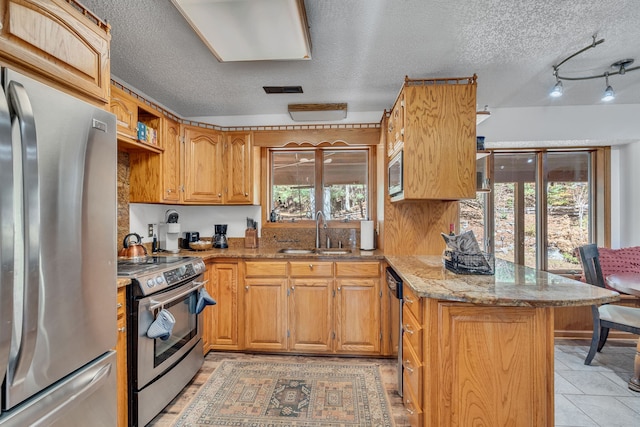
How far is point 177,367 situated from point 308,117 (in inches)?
98.4

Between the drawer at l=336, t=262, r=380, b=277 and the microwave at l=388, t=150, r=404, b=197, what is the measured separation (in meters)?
0.67

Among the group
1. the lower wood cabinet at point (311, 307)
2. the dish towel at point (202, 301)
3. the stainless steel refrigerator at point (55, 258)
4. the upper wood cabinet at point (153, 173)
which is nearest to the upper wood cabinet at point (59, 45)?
the stainless steel refrigerator at point (55, 258)

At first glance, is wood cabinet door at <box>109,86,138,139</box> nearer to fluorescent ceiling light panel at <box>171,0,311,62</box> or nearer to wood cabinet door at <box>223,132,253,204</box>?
fluorescent ceiling light panel at <box>171,0,311,62</box>

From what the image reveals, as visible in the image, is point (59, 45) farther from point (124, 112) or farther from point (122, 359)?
point (122, 359)

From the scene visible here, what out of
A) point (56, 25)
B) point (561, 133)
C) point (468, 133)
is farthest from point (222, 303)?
point (561, 133)

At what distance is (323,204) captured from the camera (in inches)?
137

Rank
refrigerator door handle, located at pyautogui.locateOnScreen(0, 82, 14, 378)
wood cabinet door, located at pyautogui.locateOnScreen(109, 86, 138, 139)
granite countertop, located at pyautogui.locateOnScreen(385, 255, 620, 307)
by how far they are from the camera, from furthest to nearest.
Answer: wood cabinet door, located at pyautogui.locateOnScreen(109, 86, 138, 139)
granite countertop, located at pyautogui.locateOnScreen(385, 255, 620, 307)
refrigerator door handle, located at pyautogui.locateOnScreen(0, 82, 14, 378)

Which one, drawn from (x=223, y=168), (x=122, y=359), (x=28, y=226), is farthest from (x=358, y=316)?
(x=28, y=226)

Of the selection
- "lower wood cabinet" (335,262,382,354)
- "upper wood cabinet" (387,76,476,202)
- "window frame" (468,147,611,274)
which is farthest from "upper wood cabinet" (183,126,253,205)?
"window frame" (468,147,611,274)

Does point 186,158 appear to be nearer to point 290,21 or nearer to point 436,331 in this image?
point 290,21

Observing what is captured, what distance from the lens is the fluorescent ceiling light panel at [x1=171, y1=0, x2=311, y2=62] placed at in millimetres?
1480

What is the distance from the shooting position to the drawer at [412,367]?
1527mm

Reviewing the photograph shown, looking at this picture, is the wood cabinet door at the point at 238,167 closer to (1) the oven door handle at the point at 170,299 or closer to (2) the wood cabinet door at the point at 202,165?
(2) the wood cabinet door at the point at 202,165

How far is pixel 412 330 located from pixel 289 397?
3.56ft
